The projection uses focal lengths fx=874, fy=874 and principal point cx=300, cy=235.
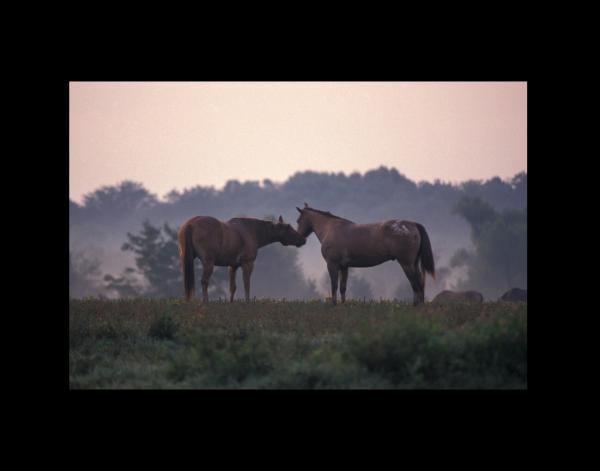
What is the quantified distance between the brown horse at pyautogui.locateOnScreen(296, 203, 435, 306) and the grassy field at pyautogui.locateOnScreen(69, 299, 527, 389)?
288 cm

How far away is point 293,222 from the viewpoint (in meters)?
113

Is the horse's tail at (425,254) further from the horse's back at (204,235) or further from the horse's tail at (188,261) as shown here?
the horse's tail at (188,261)

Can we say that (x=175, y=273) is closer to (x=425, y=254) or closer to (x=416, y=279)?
(x=416, y=279)

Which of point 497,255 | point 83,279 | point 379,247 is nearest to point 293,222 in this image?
point 83,279

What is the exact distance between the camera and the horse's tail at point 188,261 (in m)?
19.8

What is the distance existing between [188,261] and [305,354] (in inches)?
273

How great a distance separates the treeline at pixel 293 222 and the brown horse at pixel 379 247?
44421mm

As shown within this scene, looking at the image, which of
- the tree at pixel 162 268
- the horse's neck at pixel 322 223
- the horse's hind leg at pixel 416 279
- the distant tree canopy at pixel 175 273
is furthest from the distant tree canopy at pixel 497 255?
the horse's hind leg at pixel 416 279

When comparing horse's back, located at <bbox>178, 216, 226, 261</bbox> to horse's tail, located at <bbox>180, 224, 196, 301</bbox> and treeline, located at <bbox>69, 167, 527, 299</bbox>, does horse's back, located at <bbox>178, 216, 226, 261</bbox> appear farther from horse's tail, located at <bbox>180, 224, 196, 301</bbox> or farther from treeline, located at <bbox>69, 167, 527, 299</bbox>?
treeline, located at <bbox>69, 167, 527, 299</bbox>

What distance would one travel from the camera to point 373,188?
124 m

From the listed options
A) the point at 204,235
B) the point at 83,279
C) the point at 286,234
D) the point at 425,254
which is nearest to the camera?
the point at 425,254

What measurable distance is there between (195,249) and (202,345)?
24.4ft

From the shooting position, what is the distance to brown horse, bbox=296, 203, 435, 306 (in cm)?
1847
